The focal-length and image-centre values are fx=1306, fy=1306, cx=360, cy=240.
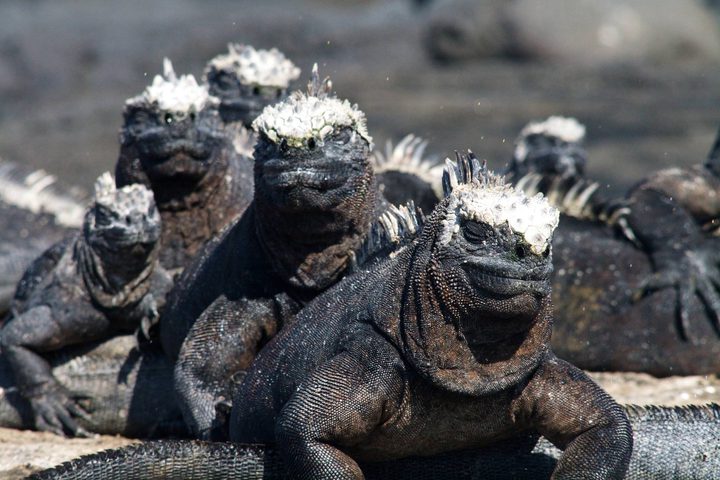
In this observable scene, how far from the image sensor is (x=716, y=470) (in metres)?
4.64

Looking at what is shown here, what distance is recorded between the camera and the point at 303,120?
4836 mm

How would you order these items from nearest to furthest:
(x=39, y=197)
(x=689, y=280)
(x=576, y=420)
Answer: (x=576, y=420)
(x=689, y=280)
(x=39, y=197)

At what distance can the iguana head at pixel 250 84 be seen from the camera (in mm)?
7410

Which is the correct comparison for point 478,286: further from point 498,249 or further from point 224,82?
point 224,82

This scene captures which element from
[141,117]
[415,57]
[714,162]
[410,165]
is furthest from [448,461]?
[415,57]

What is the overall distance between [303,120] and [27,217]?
5.38m

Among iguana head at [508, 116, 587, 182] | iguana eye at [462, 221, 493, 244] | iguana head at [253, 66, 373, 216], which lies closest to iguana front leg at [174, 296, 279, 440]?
iguana head at [253, 66, 373, 216]

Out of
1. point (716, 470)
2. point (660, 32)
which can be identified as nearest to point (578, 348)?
point (716, 470)

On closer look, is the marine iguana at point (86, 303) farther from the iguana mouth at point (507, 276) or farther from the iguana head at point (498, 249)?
the iguana mouth at point (507, 276)

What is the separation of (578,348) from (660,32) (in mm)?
14238

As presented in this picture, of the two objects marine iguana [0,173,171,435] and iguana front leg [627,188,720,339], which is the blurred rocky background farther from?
marine iguana [0,173,171,435]

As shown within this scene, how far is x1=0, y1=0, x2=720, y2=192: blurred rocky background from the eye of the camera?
17594 mm

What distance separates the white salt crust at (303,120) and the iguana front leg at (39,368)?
182 centimetres

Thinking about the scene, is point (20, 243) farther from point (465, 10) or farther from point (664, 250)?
point (465, 10)
